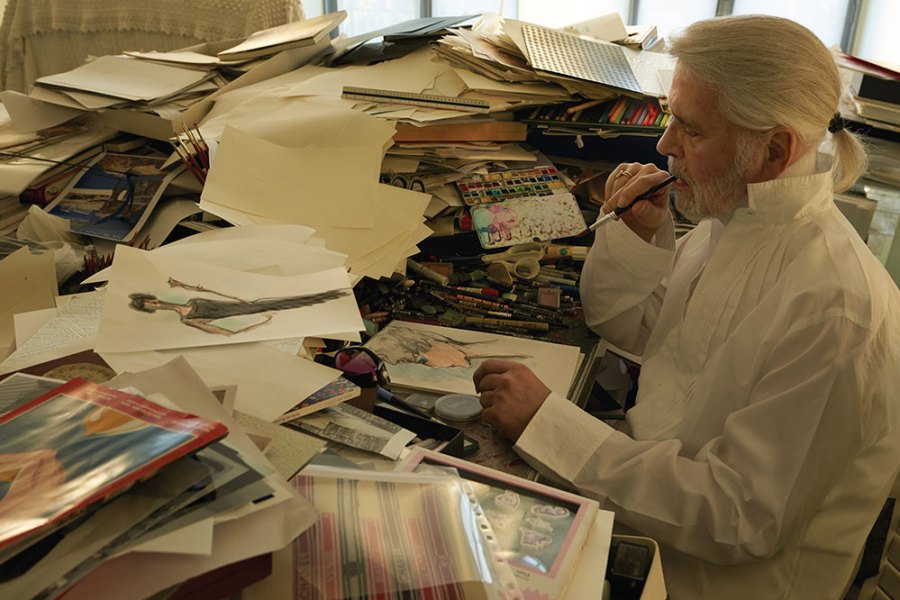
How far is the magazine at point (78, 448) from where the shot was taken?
54 centimetres

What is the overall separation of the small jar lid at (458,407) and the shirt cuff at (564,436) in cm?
9

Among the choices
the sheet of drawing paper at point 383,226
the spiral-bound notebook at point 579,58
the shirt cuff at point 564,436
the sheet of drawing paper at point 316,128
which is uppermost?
the spiral-bound notebook at point 579,58

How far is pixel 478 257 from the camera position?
5.11 ft

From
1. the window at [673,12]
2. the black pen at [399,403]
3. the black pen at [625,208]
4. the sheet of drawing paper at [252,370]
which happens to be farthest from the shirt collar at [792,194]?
the window at [673,12]

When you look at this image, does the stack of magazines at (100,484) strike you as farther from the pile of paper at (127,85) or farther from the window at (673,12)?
the window at (673,12)

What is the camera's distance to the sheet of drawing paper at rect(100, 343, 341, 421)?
0.86 metres

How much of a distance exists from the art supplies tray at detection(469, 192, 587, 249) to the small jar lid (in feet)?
1.46

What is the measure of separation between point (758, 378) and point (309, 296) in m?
0.64

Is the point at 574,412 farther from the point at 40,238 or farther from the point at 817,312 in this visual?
the point at 40,238

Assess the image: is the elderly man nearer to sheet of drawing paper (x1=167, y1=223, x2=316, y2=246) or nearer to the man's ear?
the man's ear

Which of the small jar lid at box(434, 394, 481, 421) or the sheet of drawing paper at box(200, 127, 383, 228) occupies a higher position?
the sheet of drawing paper at box(200, 127, 383, 228)

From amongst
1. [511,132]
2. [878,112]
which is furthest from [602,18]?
[878,112]

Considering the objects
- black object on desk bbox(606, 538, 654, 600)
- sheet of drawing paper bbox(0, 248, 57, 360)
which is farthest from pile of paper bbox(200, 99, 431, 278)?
black object on desk bbox(606, 538, 654, 600)

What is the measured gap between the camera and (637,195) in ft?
4.87
